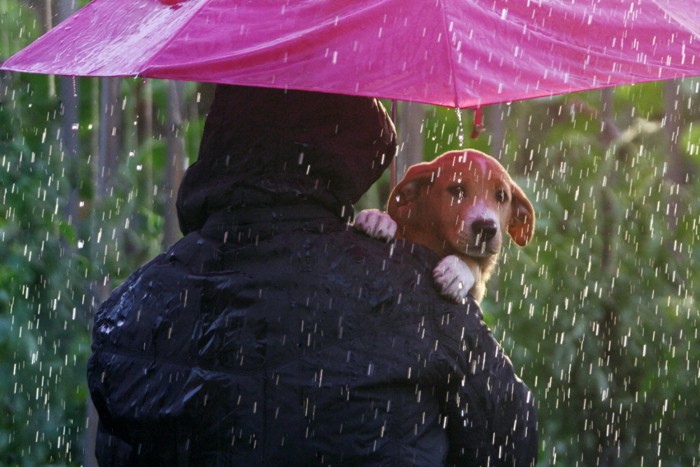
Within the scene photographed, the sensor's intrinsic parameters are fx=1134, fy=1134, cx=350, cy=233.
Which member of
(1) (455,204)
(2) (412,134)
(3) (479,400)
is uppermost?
(2) (412,134)

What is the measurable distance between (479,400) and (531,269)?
411 centimetres

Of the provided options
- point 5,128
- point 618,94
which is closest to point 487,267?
point 5,128

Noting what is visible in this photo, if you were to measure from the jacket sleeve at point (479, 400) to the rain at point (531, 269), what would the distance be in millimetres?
2904


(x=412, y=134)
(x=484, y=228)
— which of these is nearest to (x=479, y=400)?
(x=484, y=228)

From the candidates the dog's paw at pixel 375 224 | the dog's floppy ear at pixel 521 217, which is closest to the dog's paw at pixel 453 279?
the dog's paw at pixel 375 224

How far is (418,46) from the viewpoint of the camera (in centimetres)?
258

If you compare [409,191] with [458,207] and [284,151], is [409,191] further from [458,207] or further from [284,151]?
[284,151]

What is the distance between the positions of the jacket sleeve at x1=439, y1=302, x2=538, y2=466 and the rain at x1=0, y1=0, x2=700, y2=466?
290cm

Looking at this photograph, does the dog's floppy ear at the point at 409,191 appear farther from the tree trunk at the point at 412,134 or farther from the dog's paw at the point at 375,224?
the tree trunk at the point at 412,134

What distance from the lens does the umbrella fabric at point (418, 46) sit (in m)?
2.55

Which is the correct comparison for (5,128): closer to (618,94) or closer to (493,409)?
(493,409)

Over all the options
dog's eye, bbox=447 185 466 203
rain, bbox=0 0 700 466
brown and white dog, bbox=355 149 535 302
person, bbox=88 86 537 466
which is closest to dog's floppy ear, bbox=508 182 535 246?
brown and white dog, bbox=355 149 535 302

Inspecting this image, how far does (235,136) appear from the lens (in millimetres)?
2678

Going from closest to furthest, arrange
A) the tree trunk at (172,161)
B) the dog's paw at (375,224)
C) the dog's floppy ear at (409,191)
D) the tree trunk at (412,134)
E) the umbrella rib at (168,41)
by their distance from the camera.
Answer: the umbrella rib at (168,41) → the dog's paw at (375,224) → the dog's floppy ear at (409,191) → the tree trunk at (412,134) → the tree trunk at (172,161)
